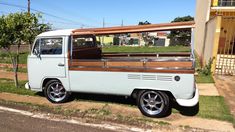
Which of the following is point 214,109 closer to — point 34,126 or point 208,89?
point 208,89

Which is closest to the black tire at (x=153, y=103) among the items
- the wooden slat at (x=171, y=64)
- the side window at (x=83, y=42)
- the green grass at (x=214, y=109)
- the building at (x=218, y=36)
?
the wooden slat at (x=171, y=64)

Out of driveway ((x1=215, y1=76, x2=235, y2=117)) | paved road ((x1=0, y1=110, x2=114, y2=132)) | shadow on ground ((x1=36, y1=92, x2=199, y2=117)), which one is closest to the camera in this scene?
paved road ((x1=0, y1=110, x2=114, y2=132))

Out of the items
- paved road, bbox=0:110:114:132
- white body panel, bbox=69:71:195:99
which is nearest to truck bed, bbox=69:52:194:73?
white body panel, bbox=69:71:195:99

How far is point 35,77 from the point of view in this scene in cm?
722

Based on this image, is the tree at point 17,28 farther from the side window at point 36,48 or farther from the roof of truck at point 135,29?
the roof of truck at point 135,29

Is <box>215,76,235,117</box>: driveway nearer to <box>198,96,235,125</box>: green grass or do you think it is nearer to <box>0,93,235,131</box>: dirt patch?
<box>198,96,235,125</box>: green grass

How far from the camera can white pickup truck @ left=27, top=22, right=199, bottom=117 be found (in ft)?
18.3

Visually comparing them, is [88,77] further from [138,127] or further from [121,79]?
[138,127]

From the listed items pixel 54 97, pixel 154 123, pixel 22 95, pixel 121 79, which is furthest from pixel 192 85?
pixel 22 95

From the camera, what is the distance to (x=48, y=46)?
7012mm

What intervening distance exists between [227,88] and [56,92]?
590 cm

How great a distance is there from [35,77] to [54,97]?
2.61ft

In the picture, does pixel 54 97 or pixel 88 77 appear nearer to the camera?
pixel 88 77

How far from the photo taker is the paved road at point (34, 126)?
17.6 ft
